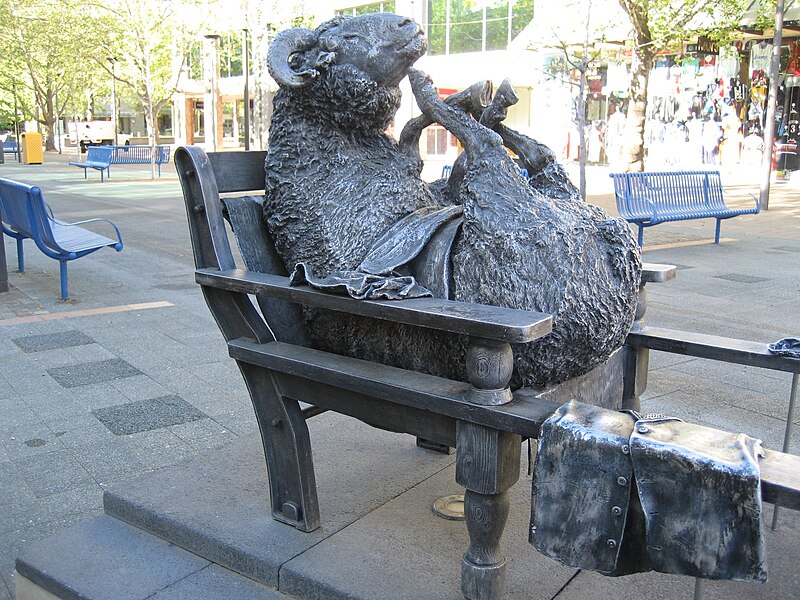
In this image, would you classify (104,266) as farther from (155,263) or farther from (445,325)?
(445,325)

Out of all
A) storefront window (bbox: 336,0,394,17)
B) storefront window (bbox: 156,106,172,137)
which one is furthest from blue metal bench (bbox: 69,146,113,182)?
storefront window (bbox: 156,106,172,137)

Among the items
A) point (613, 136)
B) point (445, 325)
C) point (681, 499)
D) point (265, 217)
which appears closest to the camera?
point (681, 499)

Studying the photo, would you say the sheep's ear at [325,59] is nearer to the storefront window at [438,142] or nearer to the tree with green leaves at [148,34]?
the tree with green leaves at [148,34]

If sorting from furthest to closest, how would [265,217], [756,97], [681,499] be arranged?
[756,97], [265,217], [681,499]

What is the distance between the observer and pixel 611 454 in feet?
5.43

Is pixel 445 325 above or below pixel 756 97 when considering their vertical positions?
below

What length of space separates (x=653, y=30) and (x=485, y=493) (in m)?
14.8

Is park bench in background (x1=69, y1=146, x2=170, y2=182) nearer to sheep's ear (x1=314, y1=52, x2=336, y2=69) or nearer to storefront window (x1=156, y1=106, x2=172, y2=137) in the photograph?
sheep's ear (x1=314, y1=52, x2=336, y2=69)

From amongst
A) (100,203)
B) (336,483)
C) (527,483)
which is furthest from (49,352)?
(100,203)

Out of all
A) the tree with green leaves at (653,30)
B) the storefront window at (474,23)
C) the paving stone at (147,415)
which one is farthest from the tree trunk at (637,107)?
the paving stone at (147,415)

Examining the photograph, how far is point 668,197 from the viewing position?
34.5 ft

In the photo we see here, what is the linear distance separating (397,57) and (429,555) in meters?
1.46

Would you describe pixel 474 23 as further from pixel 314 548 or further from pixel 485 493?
pixel 485 493

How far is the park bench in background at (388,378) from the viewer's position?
6.15 ft
